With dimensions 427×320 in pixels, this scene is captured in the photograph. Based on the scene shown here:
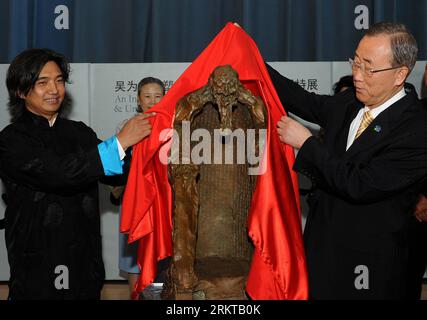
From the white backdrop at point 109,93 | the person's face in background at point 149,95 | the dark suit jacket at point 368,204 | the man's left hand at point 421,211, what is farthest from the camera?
the white backdrop at point 109,93

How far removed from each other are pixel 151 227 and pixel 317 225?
0.54 m

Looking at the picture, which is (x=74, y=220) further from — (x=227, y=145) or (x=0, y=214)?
(x=0, y=214)

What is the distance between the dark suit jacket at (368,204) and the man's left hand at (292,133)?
0.03m

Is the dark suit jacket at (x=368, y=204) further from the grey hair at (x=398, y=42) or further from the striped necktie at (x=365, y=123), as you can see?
the grey hair at (x=398, y=42)

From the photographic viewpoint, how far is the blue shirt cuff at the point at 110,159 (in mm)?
1885

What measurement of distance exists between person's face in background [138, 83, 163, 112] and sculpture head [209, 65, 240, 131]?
51.9 inches

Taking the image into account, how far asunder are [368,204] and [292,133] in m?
0.32

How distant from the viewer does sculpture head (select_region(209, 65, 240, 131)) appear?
1.82 m

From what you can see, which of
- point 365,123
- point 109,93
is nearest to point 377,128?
point 365,123

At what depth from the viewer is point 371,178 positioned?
178 centimetres

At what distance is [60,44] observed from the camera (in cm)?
391

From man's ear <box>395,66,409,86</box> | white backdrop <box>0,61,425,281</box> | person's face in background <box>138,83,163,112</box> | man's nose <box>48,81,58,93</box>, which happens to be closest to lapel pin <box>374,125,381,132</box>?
man's ear <box>395,66,409,86</box>

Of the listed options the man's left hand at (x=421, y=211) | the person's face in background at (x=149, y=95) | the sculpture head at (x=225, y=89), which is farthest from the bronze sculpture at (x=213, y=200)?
the person's face in background at (x=149, y=95)

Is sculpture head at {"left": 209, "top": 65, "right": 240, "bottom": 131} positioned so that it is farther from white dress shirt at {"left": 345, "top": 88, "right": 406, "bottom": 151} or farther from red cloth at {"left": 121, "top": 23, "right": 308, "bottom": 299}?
white dress shirt at {"left": 345, "top": 88, "right": 406, "bottom": 151}
